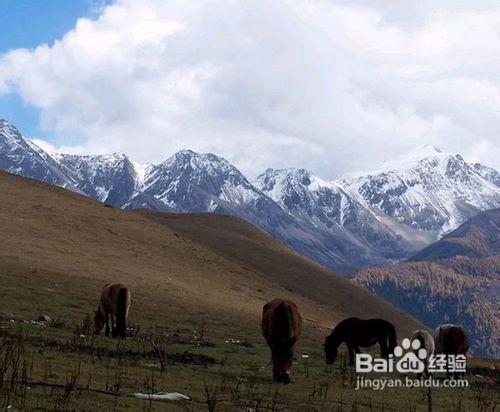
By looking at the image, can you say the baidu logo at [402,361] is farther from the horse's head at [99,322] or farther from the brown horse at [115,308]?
the horse's head at [99,322]

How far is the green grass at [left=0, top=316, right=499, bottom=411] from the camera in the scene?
13242mm

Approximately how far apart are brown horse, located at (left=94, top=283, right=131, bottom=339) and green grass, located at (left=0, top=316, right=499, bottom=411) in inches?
26.6

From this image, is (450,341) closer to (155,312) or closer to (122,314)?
(122,314)

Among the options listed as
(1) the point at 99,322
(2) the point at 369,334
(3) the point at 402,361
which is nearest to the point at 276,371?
(2) the point at 369,334

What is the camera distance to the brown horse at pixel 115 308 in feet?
86.8

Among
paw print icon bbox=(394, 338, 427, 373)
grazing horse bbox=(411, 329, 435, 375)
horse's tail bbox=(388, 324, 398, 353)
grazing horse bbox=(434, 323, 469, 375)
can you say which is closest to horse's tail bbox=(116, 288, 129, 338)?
horse's tail bbox=(388, 324, 398, 353)

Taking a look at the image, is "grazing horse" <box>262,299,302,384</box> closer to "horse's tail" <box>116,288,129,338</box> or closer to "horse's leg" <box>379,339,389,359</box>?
"horse's leg" <box>379,339,389,359</box>

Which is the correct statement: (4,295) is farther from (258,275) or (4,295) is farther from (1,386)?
(258,275)

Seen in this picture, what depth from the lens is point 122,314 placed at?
1044 inches

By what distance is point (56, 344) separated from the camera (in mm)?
20609

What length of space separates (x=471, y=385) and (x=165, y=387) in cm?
1246

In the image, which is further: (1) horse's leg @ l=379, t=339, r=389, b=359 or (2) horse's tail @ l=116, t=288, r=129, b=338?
(2) horse's tail @ l=116, t=288, r=129, b=338

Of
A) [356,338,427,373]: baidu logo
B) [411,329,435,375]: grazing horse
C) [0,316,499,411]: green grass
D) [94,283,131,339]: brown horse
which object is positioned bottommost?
[0,316,499,411]: green grass

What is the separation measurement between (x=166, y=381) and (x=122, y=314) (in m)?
9.89
